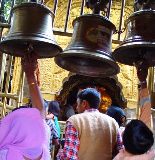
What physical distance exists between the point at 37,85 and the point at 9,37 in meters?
0.48

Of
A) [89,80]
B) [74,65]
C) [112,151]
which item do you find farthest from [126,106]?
[74,65]

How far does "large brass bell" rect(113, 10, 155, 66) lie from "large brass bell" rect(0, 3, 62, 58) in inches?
23.9

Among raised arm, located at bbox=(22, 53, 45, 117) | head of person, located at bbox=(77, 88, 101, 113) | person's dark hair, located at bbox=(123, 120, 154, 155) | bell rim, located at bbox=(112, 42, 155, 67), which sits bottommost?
person's dark hair, located at bbox=(123, 120, 154, 155)

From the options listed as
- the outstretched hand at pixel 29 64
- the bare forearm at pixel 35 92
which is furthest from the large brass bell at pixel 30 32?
the bare forearm at pixel 35 92

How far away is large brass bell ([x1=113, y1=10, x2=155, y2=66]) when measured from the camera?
314 centimetres

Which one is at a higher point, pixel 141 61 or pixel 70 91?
pixel 141 61

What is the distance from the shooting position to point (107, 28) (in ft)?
11.3

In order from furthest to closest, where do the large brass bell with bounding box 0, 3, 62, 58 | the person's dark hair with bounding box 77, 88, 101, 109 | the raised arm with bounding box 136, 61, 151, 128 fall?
the person's dark hair with bounding box 77, 88, 101, 109, the raised arm with bounding box 136, 61, 151, 128, the large brass bell with bounding box 0, 3, 62, 58

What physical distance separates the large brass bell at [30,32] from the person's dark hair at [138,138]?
0.98 m

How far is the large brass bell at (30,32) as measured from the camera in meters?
3.26

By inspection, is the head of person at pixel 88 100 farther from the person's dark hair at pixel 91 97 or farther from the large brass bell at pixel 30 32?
the large brass bell at pixel 30 32

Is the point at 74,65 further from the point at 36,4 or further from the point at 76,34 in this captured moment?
the point at 36,4

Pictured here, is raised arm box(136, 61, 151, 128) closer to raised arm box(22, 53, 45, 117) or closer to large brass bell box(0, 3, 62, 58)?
large brass bell box(0, 3, 62, 58)

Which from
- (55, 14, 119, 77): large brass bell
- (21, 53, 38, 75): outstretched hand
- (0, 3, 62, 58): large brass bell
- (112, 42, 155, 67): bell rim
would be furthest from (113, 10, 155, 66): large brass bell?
(21, 53, 38, 75): outstretched hand
